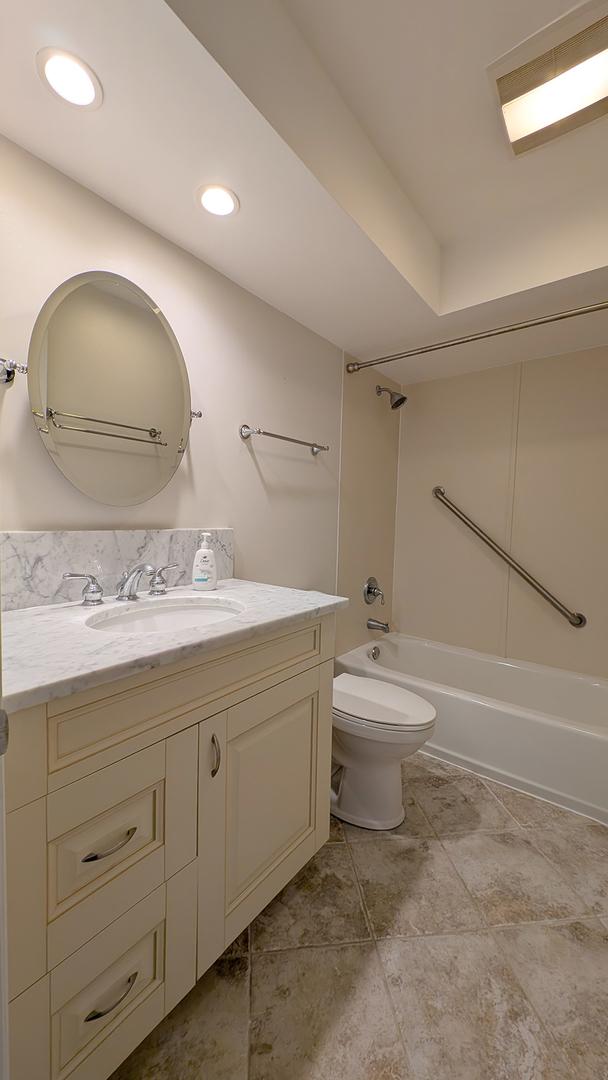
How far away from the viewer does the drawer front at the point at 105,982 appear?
642 mm

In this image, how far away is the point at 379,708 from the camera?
1.53 m

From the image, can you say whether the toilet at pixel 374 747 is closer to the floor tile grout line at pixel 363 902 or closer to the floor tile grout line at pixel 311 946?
the floor tile grout line at pixel 363 902

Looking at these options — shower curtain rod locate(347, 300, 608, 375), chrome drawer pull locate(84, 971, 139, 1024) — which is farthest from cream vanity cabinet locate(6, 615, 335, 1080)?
shower curtain rod locate(347, 300, 608, 375)

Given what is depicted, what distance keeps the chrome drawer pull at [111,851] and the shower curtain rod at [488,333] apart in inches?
78.5

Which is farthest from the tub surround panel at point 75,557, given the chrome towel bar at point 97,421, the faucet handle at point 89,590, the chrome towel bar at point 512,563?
the chrome towel bar at point 512,563

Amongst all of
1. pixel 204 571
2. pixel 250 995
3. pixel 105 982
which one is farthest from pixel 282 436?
pixel 250 995

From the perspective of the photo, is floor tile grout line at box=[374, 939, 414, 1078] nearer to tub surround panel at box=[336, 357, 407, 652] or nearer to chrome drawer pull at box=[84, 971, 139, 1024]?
chrome drawer pull at box=[84, 971, 139, 1024]

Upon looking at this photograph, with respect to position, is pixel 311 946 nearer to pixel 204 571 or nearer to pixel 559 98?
pixel 204 571

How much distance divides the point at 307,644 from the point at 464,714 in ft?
3.89

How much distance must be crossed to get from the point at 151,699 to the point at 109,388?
35.0 inches

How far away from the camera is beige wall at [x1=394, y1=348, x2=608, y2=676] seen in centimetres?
207

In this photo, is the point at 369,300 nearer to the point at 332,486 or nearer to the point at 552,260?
the point at 552,260

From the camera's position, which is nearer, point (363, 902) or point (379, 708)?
point (363, 902)

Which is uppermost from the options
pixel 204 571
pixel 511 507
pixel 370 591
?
pixel 511 507
